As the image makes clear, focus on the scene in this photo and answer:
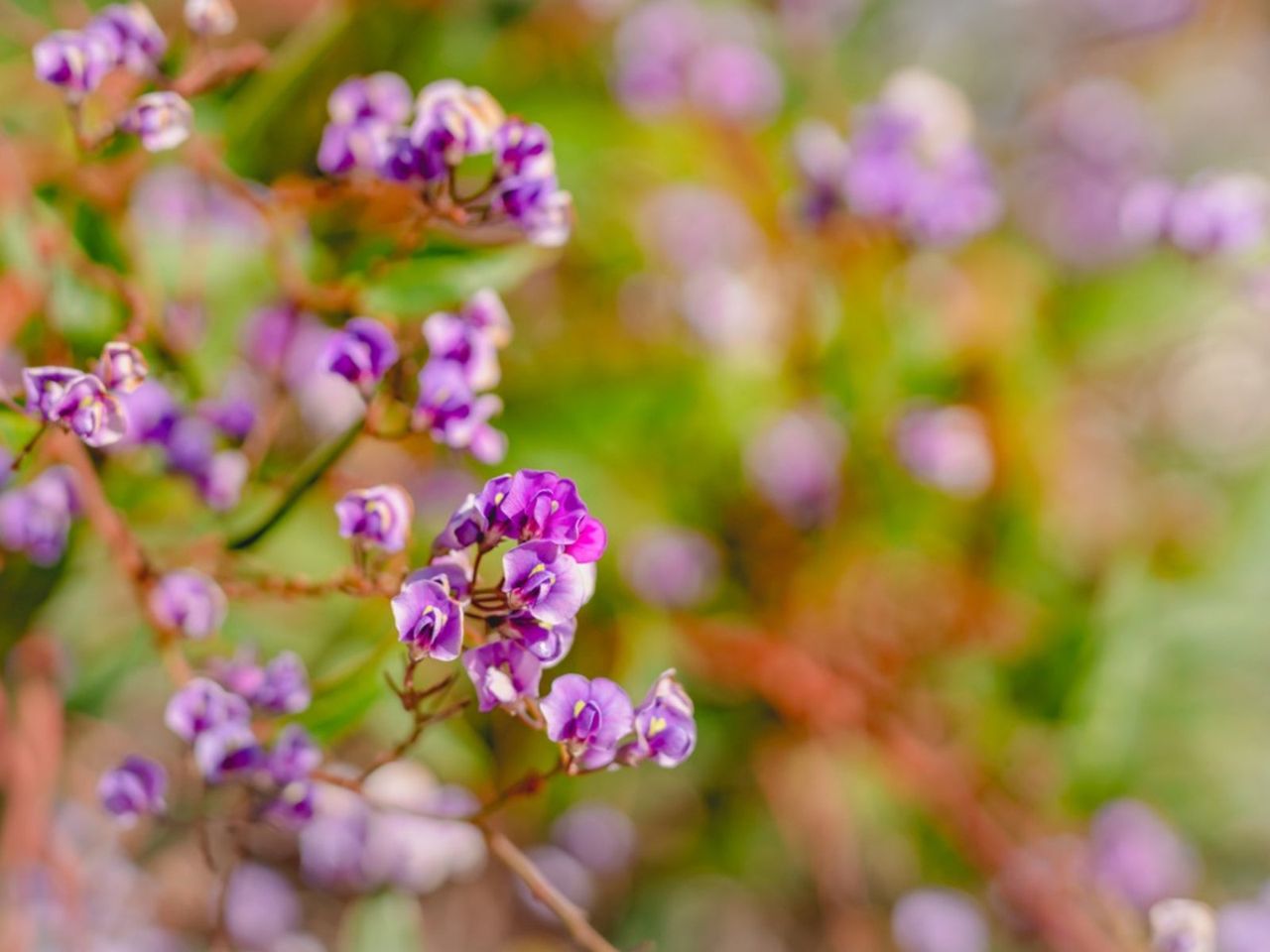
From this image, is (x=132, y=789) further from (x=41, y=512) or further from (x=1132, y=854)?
(x=1132, y=854)

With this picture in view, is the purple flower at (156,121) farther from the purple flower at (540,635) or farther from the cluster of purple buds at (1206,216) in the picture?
the cluster of purple buds at (1206,216)

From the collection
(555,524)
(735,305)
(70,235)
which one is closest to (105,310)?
(70,235)

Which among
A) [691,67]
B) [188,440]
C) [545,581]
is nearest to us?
[545,581]

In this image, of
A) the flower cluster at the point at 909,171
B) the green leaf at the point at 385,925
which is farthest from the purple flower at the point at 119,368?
the flower cluster at the point at 909,171

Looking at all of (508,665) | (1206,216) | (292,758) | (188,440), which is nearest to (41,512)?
(188,440)

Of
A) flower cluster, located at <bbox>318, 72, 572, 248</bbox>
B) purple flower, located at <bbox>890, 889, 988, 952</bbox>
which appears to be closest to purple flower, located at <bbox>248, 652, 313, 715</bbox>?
flower cluster, located at <bbox>318, 72, 572, 248</bbox>

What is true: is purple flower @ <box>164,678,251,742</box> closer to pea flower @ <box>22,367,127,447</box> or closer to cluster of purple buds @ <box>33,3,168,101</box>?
pea flower @ <box>22,367,127,447</box>

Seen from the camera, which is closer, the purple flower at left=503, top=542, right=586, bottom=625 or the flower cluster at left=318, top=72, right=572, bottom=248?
the purple flower at left=503, top=542, right=586, bottom=625

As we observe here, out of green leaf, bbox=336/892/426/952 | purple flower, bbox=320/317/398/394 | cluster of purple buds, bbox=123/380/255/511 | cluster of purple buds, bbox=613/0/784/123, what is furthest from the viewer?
cluster of purple buds, bbox=613/0/784/123
